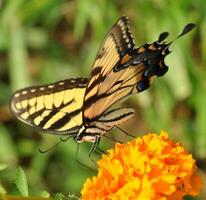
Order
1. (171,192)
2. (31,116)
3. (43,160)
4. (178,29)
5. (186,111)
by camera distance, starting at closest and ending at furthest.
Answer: (171,192)
(31,116)
(178,29)
(43,160)
(186,111)

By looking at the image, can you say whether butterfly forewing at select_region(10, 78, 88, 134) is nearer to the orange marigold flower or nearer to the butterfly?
the butterfly

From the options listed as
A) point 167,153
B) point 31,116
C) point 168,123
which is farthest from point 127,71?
point 168,123

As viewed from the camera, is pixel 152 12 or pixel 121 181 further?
pixel 152 12

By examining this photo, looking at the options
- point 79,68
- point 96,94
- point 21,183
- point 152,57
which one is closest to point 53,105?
point 96,94

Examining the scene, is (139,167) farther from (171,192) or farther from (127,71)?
(127,71)

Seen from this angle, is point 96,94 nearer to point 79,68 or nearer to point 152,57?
point 152,57

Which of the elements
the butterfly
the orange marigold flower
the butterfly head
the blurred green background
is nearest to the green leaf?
the orange marigold flower
